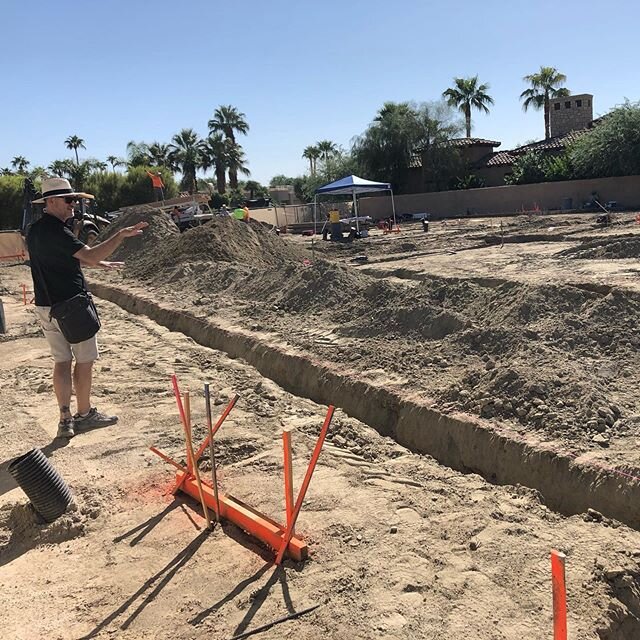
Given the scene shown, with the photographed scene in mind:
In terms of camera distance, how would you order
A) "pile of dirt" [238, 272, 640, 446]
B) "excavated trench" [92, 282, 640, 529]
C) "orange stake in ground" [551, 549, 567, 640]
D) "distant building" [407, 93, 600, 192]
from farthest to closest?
"distant building" [407, 93, 600, 192]
"pile of dirt" [238, 272, 640, 446]
"excavated trench" [92, 282, 640, 529]
"orange stake in ground" [551, 549, 567, 640]

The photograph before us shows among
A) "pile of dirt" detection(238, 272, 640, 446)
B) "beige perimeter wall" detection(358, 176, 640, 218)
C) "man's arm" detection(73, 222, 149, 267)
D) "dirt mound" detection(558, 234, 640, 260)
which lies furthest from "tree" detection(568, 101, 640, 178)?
"man's arm" detection(73, 222, 149, 267)

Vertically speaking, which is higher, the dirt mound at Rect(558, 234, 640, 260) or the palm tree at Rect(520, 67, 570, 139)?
the palm tree at Rect(520, 67, 570, 139)

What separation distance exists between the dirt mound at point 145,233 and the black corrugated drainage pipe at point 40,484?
48.3 feet

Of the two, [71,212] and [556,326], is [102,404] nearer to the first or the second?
[71,212]

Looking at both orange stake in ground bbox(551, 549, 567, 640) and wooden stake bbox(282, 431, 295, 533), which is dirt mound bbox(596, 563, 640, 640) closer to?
orange stake in ground bbox(551, 549, 567, 640)

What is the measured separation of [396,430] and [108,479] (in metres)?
2.40

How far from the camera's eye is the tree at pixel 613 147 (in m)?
27.2

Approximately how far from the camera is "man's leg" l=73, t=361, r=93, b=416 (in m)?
4.73

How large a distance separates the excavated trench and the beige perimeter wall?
79.3 ft

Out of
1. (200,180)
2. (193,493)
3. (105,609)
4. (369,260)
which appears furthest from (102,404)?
(200,180)

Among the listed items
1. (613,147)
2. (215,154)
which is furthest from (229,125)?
(613,147)

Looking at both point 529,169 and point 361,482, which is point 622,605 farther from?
point 529,169

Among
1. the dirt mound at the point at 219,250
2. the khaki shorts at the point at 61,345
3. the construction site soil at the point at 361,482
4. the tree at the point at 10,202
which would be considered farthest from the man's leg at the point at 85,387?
the tree at the point at 10,202

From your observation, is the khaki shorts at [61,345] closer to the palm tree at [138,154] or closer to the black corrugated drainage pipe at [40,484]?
the black corrugated drainage pipe at [40,484]
